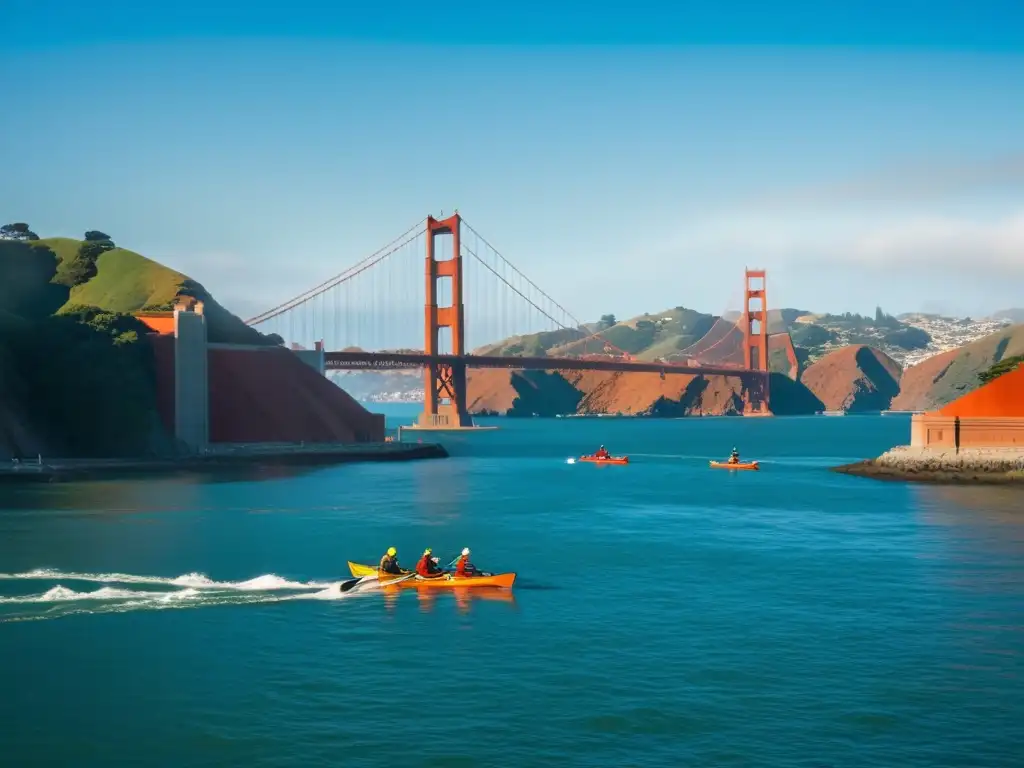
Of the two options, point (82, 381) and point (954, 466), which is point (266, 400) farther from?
point (954, 466)

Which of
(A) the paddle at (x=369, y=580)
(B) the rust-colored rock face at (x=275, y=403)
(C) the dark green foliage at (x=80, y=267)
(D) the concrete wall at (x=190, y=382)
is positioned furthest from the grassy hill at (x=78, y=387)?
(A) the paddle at (x=369, y=580)

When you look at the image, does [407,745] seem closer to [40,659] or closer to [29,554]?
[40,659]

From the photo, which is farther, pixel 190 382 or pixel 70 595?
pixel 190 382

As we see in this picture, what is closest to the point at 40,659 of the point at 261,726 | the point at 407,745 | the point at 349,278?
the point at 261,726

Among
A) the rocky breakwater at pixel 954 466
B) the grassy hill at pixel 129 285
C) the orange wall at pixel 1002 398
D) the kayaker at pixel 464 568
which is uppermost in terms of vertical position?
the grassy hill at pixel 129 285

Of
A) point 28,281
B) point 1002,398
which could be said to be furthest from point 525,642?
point 28,281

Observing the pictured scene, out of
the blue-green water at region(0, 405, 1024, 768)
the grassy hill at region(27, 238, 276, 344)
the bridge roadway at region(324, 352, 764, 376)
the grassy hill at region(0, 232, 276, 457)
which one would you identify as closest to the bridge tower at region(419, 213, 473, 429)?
the bridge roadway at region(324, 352, 764, 376)

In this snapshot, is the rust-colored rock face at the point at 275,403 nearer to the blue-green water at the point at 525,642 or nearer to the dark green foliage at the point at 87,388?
the dark green foliage at the point at 87,388
